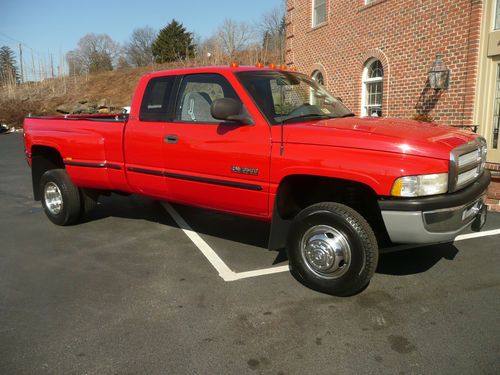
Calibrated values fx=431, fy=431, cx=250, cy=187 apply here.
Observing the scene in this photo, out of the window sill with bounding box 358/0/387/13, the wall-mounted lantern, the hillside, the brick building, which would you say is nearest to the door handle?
the brick building

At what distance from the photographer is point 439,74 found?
9516mm

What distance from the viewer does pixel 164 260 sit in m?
4.68

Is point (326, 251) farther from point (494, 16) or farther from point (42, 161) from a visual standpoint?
point (494, 16)

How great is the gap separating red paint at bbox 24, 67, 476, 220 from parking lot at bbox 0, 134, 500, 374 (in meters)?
0.73

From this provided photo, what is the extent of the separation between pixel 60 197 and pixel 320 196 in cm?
376

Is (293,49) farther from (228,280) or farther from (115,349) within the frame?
(115,349)

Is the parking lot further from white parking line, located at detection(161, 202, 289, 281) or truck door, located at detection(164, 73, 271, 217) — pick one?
truck door, located at detection(164, 73, 271, 217)

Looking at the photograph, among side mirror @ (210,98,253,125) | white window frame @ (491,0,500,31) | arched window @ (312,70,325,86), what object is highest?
white window frame @ (491,0,500,31)

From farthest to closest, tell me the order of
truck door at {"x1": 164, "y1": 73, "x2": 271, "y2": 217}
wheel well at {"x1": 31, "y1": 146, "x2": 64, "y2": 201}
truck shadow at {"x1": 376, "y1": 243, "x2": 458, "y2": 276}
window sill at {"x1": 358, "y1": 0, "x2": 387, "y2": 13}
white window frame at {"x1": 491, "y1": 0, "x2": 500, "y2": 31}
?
1. window sill at {"x1": 358, "y1": 0, "x2": 387, "y2": 13}
2. white window frame at {"x1": 491, "y1": 0, "x2": 500, "y2": 31}
3. wheel well at {"x1": 31, "y1": 146, "x2": 64, "y2": 201}
4. truck shadow at {"x1": 376, "y1": 243, "x2": 458, "y2": 276}
5. truck door at {"x1": 164, "y1": 73, "x2": 271, "y2": 217}

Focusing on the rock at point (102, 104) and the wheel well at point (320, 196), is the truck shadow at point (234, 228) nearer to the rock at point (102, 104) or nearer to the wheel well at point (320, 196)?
the wheel well at point (320, 196)

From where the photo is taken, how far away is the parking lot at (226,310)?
9.20 ft

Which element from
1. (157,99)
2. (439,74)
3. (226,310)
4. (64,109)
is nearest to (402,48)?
(439,74)

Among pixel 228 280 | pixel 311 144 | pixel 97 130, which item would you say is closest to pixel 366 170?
pixel 311 144

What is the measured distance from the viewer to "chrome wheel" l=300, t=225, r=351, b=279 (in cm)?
363
